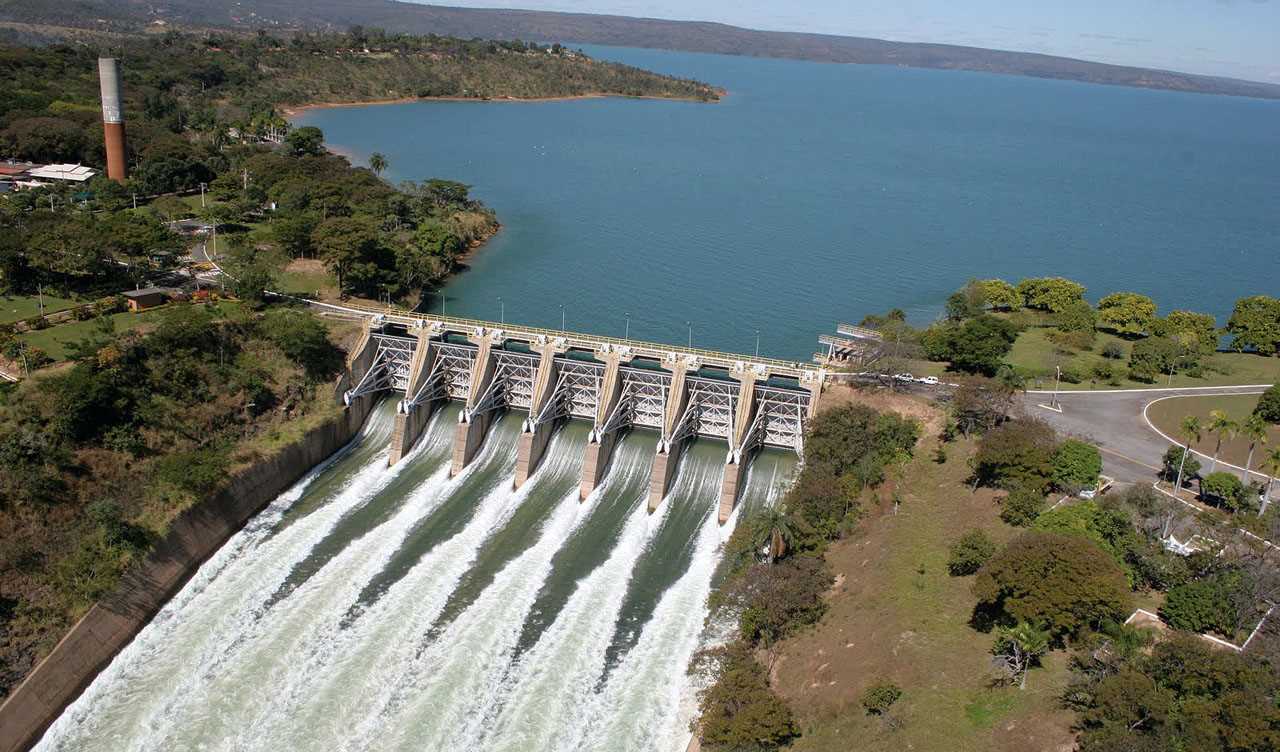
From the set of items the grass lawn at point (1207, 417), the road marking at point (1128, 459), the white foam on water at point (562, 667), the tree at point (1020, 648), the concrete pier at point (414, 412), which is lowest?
the white foam on water at point (562, 667)

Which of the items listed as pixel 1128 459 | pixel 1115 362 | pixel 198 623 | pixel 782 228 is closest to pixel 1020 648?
pixel 1128 459

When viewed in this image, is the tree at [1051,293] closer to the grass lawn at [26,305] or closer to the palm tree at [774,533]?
the palm tree at [774,533]

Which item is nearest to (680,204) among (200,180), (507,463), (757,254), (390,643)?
(757,254)

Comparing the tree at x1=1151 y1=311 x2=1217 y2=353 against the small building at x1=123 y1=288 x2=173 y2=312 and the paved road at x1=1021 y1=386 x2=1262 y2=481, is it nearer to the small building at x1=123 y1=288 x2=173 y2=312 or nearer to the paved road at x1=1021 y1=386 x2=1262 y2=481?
the paved road at x1=1021 y1=386 x2=1262 y2=481

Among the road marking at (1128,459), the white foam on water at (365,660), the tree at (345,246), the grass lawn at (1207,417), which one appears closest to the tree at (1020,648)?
the road marking at (1128,459)

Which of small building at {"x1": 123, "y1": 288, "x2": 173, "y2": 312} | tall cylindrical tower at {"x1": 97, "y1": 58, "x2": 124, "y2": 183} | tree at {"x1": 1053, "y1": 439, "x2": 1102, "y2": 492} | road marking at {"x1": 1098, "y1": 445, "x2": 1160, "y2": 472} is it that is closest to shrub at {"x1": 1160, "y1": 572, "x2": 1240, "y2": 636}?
tree at {"x1": 1053, "y1": 439, "x2": 1102, "y2": 492}

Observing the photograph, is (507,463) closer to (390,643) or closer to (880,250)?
(390,643)
